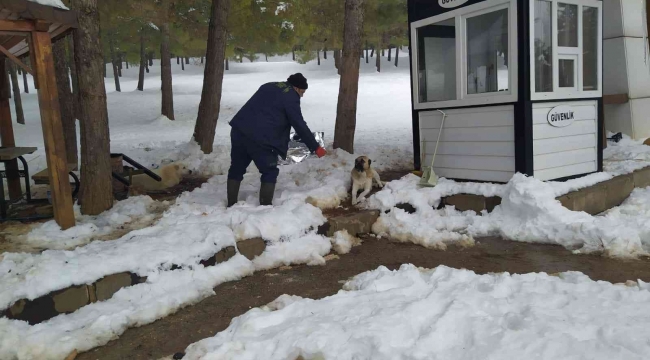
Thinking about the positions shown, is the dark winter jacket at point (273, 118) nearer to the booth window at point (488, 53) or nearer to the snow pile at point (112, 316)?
the snow pile at point (112, 316)

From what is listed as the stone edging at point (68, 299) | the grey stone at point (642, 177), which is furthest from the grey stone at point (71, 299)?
the grey stone at point (642, 177)

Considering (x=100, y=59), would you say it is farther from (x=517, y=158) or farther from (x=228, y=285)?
(x=517, y=158)

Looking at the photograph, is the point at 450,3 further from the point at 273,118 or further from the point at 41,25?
the point at 41,25

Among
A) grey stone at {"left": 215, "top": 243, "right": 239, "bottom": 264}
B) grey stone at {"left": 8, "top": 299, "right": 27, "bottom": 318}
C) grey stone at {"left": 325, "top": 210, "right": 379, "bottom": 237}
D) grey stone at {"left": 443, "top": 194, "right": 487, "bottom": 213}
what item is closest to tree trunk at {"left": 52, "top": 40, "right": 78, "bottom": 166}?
grey stone at {"left": 215, "top": 243, "right": 239, "bottom": 264}

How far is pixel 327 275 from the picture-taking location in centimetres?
437

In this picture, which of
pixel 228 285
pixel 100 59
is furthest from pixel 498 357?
pixel 100 59

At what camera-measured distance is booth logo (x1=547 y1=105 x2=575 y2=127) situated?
5992 mm

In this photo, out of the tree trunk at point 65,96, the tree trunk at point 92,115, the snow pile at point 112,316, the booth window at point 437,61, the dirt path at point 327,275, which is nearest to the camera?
the snow pile at point 112,316

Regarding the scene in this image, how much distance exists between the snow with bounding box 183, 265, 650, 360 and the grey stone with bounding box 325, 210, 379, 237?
1805 mm

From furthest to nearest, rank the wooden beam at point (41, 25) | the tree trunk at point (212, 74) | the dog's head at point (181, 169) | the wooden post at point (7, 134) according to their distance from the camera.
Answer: the tree trunk at point (212, 74)
the dog's head at point (181, 169)
the wooden post at point (7, 134)
the wooden beam at point (41, 25)

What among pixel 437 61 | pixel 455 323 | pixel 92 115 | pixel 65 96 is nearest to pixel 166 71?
pixel 65 96

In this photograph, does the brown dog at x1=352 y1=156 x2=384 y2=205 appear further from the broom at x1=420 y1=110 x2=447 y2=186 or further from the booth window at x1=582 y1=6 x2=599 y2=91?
the booth window at x1=582 y1=6 x2=599 y2=91

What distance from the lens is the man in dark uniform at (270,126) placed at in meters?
5.41

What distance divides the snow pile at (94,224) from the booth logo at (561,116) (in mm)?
5223
